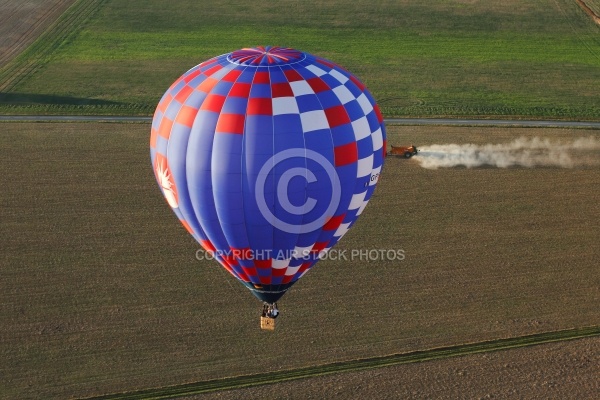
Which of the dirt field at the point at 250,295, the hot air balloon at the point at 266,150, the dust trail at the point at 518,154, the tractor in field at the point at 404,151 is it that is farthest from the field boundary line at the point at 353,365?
the tractor in field at the point at 404,151

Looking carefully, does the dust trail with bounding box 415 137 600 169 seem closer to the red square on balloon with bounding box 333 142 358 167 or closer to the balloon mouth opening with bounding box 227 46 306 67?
the red square on balloon with bounding box 333 142 358 167

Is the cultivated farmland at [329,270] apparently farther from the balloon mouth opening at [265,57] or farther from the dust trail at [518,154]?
the balloon mouth opening at [265,57]

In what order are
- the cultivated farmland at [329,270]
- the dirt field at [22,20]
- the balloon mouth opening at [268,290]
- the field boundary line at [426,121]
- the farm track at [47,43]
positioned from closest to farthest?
the balloon mouth opening at [268,290]
the cultivated farmland at [329,270]
the field boundary line at [426,121]
the farm track at [47,43]
the dirt field at [22,20]

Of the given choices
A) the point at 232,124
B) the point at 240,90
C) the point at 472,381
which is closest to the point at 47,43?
the point at 240,90

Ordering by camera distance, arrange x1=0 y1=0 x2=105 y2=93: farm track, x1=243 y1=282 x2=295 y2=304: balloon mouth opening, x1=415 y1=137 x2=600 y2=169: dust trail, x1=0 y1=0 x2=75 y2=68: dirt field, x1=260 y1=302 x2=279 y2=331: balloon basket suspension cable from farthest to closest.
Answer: x1=0 y1=0 x2=75 y2=68: dirt field
x1=0 y1=0 x2=105 y2=93: farm track
x1=415 y1=137 x2=600 y2=169: dust trail
x1=260 y1=302 x2=279 y2=331: balloon basket suspension cable
x1=243 y1=282 x2=295 y2=304: balloon mouth opening

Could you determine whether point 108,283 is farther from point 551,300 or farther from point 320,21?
point 320,21

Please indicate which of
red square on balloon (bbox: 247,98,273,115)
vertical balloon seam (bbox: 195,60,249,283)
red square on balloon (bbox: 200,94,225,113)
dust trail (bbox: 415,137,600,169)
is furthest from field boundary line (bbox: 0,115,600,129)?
red square on balloon (bbox: 200,94,225,113)

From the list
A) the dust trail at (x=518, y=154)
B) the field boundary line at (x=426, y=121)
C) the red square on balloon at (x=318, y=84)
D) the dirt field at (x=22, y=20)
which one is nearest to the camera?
the red square on balloon at (x=318, y=84)
